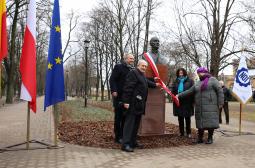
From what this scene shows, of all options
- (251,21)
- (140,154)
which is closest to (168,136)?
(140,154)

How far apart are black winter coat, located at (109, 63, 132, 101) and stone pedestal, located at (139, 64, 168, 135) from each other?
93cm

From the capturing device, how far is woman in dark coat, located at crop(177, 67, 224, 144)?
9.95 metres

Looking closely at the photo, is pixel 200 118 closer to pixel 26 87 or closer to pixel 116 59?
pixel 26 87

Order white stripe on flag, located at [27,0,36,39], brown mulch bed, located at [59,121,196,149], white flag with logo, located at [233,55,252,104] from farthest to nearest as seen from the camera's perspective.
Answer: white flag with logo, located at [233,55,252,104]
brown mulch bed, located at [59,121,196,149]
white stripe on flag, located at [27,0,36,39]

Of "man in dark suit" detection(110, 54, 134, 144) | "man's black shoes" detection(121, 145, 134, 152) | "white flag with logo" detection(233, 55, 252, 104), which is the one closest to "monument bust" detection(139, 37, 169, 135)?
"man in dark suit" detection(110, 54, 134, 144)

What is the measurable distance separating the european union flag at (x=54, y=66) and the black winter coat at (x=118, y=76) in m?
1.25

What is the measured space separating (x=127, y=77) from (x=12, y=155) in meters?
2.87

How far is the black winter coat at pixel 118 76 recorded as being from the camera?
957cm

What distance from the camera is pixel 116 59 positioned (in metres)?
39.9

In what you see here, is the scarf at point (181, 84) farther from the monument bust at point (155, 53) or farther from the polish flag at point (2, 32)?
the polish flag at point (2, 32)

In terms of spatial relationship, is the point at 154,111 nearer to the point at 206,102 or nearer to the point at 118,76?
the point at 206,102

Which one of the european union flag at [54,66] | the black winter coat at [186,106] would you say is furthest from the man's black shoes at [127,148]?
the black winter coat at [186,106]

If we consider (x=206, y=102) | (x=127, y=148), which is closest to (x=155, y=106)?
(x=206, y=102)

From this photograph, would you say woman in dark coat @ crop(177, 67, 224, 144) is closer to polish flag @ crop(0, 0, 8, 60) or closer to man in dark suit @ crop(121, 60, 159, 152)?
man in dark suit @ crop(121, 60, 159, 152)
